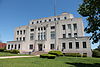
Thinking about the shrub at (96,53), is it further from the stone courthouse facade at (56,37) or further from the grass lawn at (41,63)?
the grass lawn at (41,63)

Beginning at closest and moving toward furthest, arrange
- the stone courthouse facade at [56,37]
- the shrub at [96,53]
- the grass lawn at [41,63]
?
the grass lawn at [41,63] < the shrub at [96,53] < the stone courthouse facade at [56,37]

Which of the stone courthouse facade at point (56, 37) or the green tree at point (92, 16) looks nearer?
the green tree at point (92, 16)

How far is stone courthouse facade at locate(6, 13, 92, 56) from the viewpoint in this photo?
117 ft

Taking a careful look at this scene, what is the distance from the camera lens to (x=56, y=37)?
1631 inches

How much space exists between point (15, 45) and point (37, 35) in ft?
36.9

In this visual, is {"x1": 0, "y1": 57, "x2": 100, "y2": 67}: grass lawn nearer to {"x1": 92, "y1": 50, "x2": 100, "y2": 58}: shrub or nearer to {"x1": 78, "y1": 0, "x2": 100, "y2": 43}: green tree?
{"x1": 78, "y1": 0, "x2": 100, "y2": 43}: green tree

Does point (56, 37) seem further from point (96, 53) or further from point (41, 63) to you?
point (41, 63)

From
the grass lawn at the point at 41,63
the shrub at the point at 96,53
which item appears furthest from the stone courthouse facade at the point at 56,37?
the grass lawn at the point at 41,63

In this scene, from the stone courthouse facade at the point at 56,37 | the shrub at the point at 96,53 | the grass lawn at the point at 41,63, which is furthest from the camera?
the stone courthouse facade at the point at 56,37

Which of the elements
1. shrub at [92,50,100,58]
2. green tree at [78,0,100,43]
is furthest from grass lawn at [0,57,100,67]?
shrub at [92,50,100,58]

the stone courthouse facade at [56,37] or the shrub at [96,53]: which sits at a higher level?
the stone courthouse facade at [56,37]

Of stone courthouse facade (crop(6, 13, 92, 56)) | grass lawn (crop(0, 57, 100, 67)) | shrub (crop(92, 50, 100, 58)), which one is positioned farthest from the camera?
stone courthouse facade (crop(6, 13, 92, 56))

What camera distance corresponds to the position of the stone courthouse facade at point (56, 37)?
35.6 m

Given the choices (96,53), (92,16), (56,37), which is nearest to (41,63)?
(92,16)
